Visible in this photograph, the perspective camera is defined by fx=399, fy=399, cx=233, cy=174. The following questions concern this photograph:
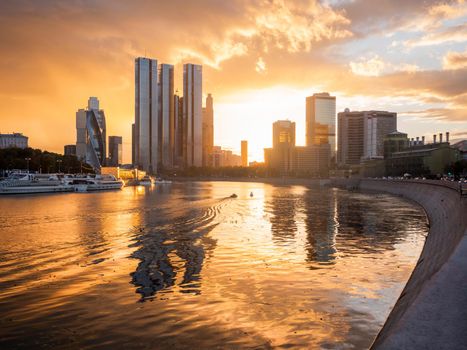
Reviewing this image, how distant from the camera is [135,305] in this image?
1873 centimetres

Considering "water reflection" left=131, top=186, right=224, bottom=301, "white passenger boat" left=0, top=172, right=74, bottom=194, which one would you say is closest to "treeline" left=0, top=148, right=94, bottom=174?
"white passenger boat" left=0, top=172, right=74, bottom=194

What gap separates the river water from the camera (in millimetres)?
15438

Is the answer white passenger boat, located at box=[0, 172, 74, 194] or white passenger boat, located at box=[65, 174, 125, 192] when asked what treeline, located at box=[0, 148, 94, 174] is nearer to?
white passenger boat, located at box=[65, 174, 125, 192]

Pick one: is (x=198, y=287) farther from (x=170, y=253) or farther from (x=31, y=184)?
(x=31, y=184)

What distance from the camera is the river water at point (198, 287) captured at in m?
15.4

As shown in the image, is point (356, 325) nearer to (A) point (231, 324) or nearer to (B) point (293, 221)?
(A) point (231, 324)

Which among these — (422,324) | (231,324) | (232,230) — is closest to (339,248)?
(232,230)

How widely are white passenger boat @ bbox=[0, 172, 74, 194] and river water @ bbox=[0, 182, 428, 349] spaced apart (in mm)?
94092

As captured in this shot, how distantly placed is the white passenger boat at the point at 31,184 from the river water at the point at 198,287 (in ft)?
309

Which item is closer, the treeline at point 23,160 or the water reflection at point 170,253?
the water reflection at point 170,253

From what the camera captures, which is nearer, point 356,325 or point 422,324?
point 422,324

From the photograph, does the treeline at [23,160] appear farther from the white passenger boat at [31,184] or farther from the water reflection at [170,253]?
the water reflection at [170,253]

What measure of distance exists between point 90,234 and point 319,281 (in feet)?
87.7

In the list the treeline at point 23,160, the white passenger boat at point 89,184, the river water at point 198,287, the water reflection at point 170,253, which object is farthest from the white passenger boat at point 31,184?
the river water at point 198,287
